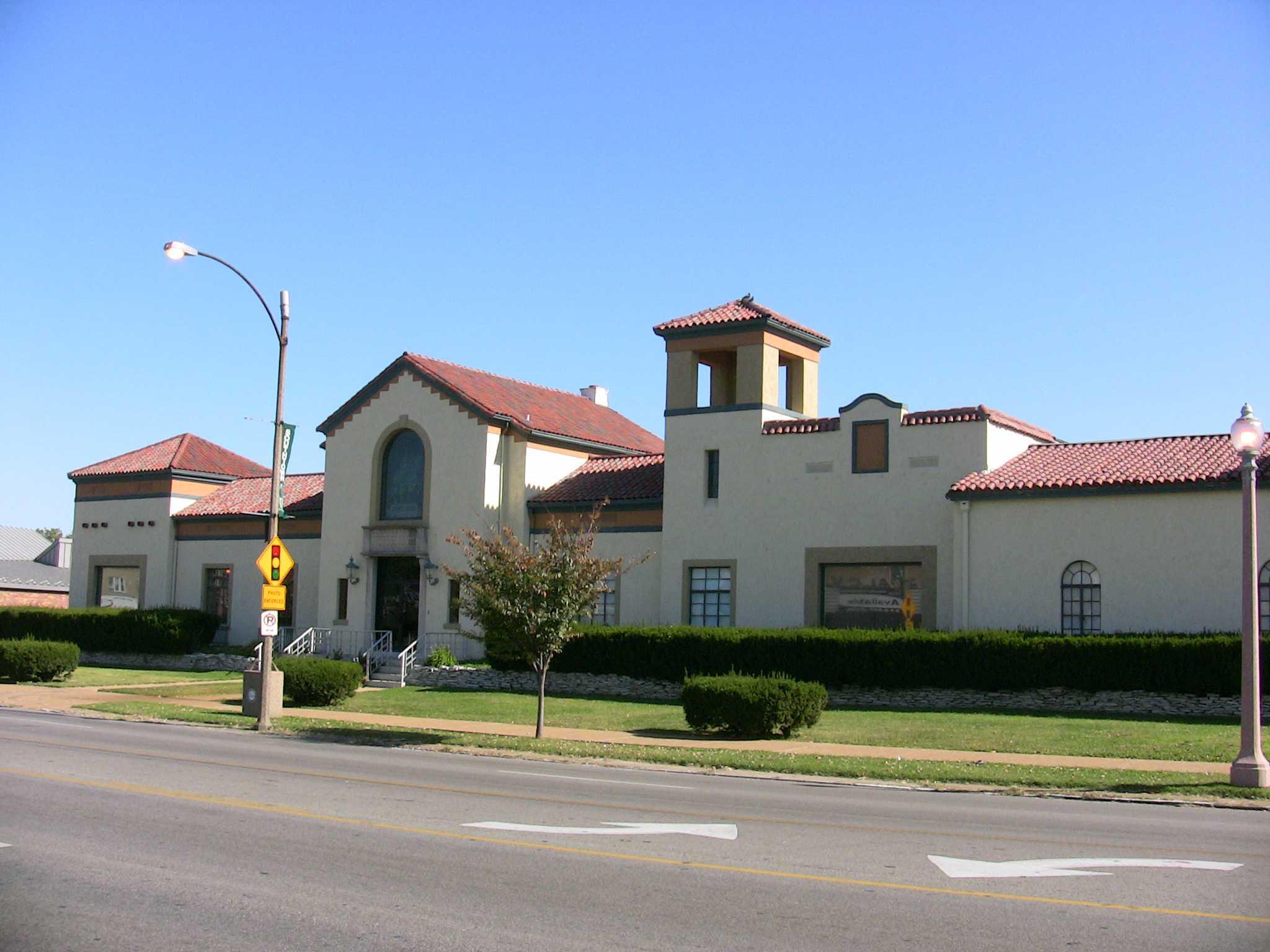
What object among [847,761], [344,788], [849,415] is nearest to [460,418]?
[849,415]

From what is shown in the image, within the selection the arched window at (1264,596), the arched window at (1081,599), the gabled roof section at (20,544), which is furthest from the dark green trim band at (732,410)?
the gabled roof section at (20,544)

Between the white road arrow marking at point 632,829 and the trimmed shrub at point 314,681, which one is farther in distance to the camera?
the trimmed shrub at point 314,681

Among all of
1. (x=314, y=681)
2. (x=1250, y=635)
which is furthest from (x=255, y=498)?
(x=1250, y=635)

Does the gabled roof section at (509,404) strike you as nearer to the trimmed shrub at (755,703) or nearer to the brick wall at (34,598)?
the trimmed shrub at (755,703)

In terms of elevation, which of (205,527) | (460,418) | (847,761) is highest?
(460,418)

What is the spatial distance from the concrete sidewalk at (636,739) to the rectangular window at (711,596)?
968 centimetres

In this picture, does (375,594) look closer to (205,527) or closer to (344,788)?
(205,527)

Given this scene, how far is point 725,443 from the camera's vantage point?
1361 inches

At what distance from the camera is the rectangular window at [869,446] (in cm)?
3209

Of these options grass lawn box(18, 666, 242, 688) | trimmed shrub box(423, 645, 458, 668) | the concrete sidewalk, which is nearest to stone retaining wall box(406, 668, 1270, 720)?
trimmed shrub box(423, 645, 458, 668)

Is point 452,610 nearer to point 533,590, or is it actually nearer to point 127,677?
point 127,677

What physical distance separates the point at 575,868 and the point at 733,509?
24.5 meters

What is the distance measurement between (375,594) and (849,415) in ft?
51.4

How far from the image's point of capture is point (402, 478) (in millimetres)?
39375
